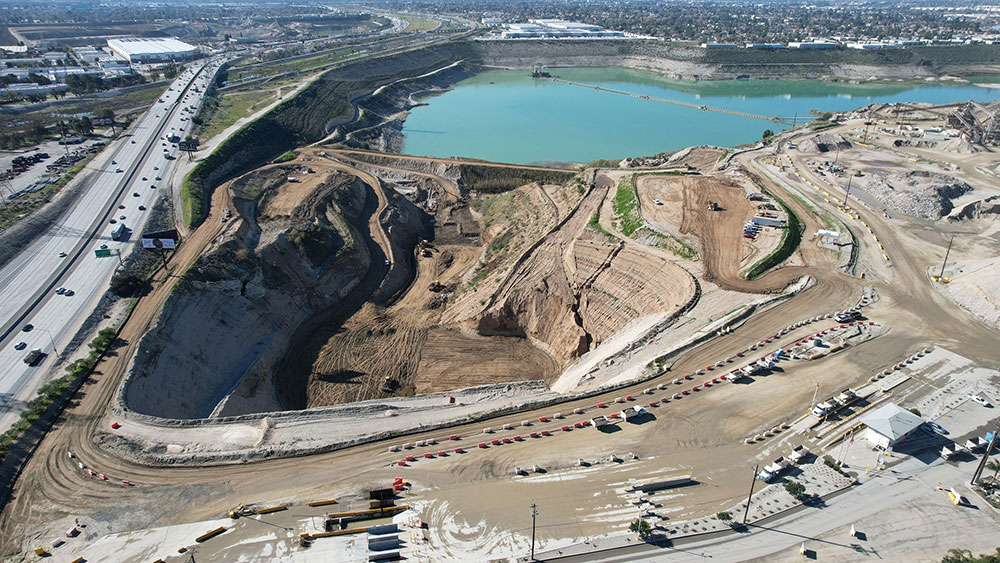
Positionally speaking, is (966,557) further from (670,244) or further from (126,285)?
(126,285)


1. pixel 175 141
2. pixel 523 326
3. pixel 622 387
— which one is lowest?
pixel 523 326

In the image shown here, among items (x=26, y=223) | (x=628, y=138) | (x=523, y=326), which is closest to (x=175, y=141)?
(x=26, y=223)

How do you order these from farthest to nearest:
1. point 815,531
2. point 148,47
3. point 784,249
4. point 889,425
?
point 148,47
point 784,249
point 889,425
point 815,531

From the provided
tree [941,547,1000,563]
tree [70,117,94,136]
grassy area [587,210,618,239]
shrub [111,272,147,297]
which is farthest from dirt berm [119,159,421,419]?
tree [941,547,1000,563]

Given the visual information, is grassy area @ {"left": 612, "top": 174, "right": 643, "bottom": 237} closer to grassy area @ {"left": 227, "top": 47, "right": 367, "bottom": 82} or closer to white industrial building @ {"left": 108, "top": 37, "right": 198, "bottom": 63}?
grassy area @ {"left": 227, "top": 47, "right": 367, "bottom": 82}

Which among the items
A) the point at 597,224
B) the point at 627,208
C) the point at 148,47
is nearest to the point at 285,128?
the point at 597,224

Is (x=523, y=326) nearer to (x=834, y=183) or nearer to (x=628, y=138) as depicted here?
(x=834, y=183)

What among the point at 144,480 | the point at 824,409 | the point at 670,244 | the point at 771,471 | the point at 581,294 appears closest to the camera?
the point at 771,471

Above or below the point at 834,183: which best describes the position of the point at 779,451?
below
